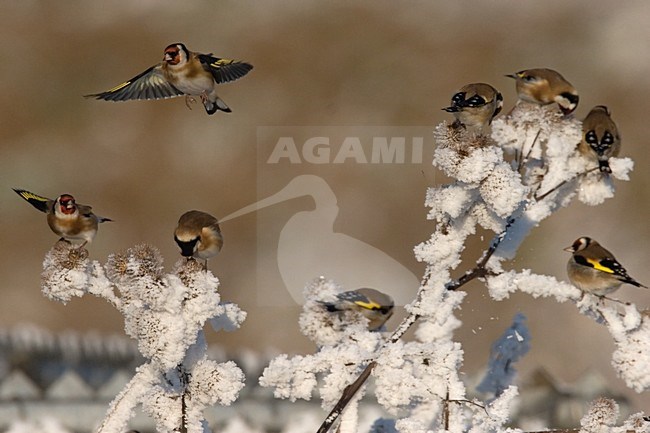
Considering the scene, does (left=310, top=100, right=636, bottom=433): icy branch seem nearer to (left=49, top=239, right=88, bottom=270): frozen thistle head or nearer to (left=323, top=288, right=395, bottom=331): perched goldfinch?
(left=323, top=288, right=395, bottom=331): perched goldfinch

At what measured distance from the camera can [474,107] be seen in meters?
0.98

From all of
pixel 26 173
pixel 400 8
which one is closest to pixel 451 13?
pixel 400 8

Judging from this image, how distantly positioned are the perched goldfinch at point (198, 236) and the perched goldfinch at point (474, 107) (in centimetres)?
27

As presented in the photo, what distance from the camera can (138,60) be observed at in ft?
8.39

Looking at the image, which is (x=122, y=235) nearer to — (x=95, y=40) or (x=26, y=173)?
(x=26, y=173)

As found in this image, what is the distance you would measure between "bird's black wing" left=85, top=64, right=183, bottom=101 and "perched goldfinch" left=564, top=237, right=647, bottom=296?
1.91ft

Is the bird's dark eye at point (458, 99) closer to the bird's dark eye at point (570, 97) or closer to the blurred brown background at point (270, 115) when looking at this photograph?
the bird's dark eye at point (570, 97)

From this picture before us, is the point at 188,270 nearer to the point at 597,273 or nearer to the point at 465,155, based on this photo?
the point at 465,155

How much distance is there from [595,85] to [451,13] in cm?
47

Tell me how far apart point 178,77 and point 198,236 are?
345mm

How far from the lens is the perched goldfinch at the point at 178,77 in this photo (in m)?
1.19

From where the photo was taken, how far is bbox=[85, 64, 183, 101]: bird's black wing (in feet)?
3.92

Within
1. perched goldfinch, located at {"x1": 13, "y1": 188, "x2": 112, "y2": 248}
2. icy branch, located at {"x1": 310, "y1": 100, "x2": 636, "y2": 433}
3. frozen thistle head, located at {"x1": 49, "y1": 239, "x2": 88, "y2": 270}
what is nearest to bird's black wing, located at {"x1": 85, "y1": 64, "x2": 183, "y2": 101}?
perched goldfinch, located at {"x1": 13, "y1": 188, "x2": 112, "y2": 248}

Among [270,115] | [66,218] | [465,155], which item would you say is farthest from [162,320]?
[270,115]
